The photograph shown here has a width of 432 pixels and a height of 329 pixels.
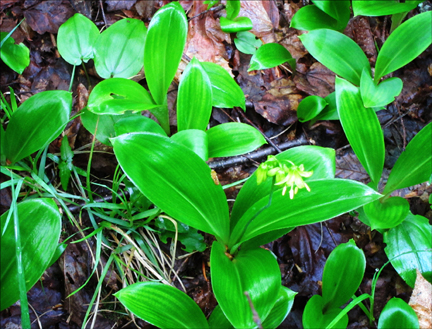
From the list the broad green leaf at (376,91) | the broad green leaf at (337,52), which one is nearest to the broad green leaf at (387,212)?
the broad green leaf at (376,91)

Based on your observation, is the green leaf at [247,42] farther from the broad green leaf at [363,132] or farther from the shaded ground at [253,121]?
the broad green leaf at [363,132]

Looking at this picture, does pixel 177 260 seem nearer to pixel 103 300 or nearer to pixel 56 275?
pixel 103 300

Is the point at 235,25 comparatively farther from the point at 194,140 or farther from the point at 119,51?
the point at 194,140

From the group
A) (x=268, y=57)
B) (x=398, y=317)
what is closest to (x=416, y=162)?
(x=398, y=317)

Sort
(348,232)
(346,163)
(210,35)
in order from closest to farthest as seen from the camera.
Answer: (348,232)
(346,163)
(210,35)

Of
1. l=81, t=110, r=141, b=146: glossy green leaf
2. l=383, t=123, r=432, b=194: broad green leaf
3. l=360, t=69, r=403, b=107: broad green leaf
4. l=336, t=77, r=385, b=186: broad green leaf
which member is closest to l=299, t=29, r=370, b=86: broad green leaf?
l=360, t=69, r=403, b=107: broad green leaf

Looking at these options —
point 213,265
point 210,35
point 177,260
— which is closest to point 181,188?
point 213,265
